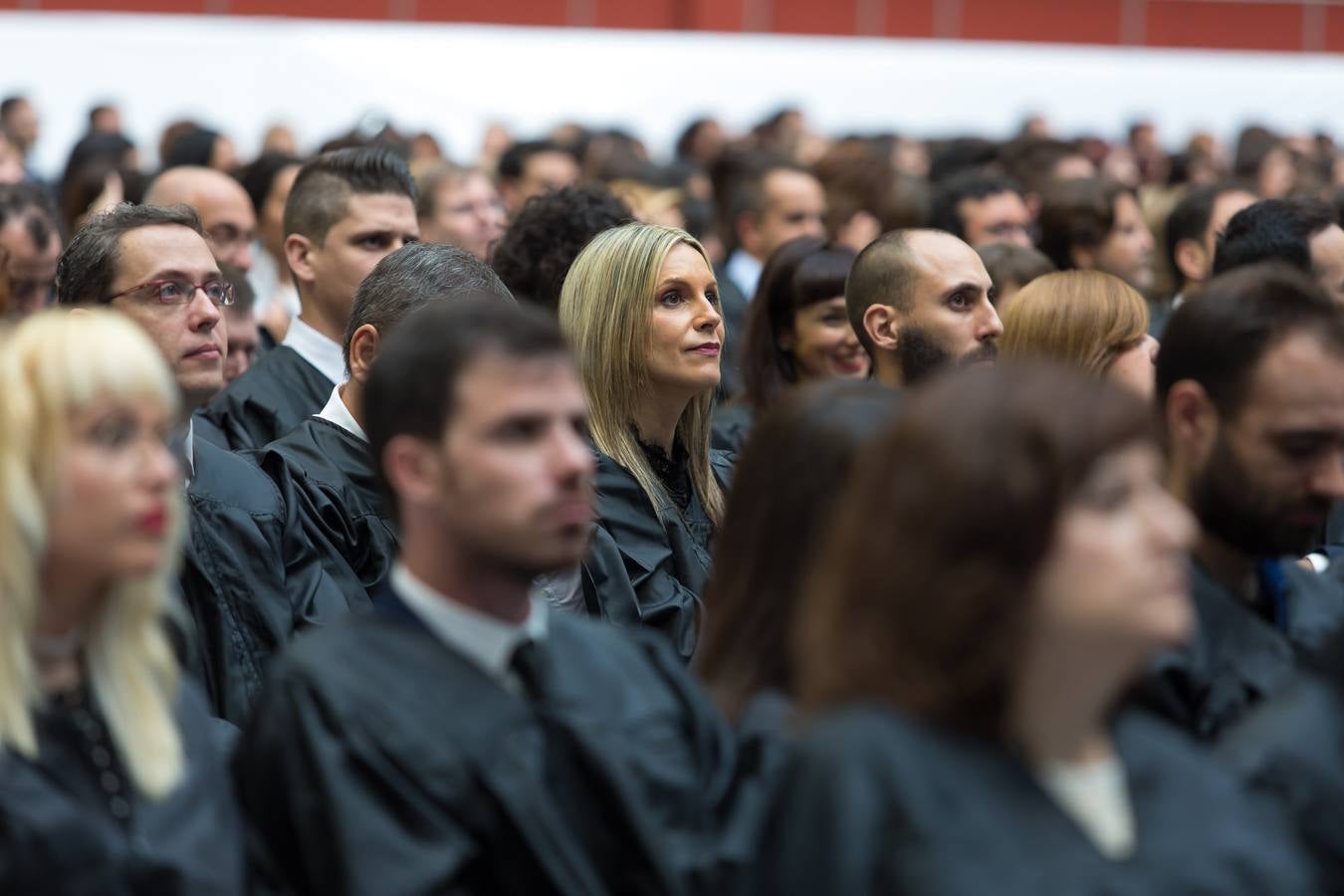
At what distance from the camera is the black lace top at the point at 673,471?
4812 mm

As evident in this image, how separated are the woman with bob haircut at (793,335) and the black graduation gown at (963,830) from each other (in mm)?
3737

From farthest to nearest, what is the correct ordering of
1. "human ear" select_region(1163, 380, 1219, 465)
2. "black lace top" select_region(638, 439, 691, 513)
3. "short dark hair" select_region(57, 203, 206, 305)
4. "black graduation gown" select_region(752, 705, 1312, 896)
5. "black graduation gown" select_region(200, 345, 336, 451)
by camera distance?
"black graduation gown" select_region(200, 345, 336, 451) → "black lace top" select_region(638, 439, 691, 513) → "short dark hair" select_region(57, 203, 206, 305) → "human ear" select_region(1163, 380, 1219, 465) → "black graduation gown" select_region(752, 705, 1312, 896)

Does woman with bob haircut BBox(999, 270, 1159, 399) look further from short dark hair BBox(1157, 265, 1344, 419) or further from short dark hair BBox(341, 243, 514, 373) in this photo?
short dark hair BBox(341, 243, 514, 373)

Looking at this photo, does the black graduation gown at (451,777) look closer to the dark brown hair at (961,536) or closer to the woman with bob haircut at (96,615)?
the woman with bob haircut at (96,615)

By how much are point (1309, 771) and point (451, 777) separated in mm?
1154

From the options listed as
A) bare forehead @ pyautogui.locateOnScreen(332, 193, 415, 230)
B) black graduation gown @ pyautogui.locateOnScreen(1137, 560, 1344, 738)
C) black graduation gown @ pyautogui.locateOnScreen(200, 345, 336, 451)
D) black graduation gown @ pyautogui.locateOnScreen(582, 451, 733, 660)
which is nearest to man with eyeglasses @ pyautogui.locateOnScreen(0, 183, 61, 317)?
black graduation gown @ pyautogui.locateOnScreen(200, 345, 336, 451)

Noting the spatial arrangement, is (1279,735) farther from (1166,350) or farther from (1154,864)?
(1166,350)

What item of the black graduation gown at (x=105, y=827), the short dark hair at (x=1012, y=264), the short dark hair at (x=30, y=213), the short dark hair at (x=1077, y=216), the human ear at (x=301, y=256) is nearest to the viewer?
the black graduation gown at (x=105, y=827)

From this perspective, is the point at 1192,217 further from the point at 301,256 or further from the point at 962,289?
the point at 301,256

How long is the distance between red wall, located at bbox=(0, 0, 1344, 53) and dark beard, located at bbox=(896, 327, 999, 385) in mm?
14477

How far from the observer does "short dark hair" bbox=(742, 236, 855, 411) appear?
602 centimetres

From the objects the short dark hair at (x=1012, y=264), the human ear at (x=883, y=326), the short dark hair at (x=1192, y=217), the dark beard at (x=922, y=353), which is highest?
the short dark hair at (x=1192, y=217)

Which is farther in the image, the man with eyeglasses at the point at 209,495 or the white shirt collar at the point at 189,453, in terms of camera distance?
the white shirt collar at the point at 189,453

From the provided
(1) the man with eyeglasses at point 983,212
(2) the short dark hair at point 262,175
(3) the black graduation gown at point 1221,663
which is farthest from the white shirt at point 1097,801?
(2) the short dark hair at point 262,175
